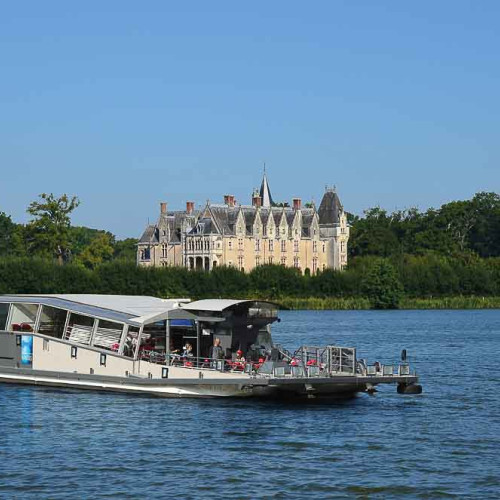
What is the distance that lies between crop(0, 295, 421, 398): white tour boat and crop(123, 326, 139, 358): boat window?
0.16ft

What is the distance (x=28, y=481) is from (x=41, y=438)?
239 inches

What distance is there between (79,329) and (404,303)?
A: 11028 cm

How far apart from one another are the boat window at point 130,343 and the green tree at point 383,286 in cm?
10659

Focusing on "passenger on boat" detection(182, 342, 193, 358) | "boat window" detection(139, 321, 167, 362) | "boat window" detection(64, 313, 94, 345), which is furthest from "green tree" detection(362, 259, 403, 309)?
"passenger on boat" detection(182, 342, 193, 358)

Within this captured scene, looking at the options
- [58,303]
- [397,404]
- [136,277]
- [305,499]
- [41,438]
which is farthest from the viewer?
[136,277]

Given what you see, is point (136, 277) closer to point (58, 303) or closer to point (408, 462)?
point (58, 303)

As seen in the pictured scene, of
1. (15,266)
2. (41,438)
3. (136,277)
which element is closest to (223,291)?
(136,277)

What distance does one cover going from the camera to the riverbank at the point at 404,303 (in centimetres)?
14975

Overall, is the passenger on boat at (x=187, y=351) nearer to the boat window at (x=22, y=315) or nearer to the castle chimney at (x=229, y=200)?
the boat window at (x=22, y=315)

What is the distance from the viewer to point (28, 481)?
29.6 metres

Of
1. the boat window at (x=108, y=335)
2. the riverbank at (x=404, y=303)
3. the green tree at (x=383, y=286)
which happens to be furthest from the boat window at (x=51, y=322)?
the green tree at (x=383, y=286)

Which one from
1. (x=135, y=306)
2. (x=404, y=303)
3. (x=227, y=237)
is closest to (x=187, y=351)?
(x=135, y=306)

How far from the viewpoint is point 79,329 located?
45.5 meters

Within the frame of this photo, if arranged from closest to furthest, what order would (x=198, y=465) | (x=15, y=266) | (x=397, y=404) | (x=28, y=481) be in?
1. (x=28, y=481)
2. (x=198, y=465)
3. (x=397, y=404)
4. (x=15, y=266)
